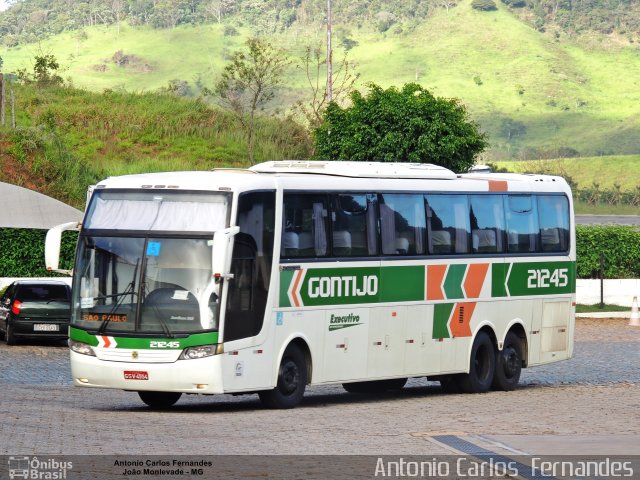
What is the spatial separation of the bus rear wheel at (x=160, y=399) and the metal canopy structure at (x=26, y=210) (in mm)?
23298

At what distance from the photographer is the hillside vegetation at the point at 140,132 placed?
63.6 meters

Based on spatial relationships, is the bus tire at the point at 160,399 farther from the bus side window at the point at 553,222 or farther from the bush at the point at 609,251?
the bush at the point at 609,251

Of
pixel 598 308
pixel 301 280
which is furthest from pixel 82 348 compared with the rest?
pixel 598 308

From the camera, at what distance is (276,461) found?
504 inches

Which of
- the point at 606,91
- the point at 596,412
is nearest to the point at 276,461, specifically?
the point at 596,412

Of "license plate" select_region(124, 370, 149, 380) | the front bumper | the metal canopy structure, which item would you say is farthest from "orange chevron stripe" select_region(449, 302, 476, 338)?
the metal canopy structure

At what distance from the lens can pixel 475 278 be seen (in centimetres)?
2330

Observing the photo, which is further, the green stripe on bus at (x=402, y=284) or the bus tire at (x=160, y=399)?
the green stripe on bus at (x=402, y=284)

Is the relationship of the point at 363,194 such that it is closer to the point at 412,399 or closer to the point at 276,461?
the point at 412,399

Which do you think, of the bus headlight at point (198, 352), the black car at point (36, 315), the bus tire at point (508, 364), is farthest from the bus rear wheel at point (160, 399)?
the black car at point (36, 315)

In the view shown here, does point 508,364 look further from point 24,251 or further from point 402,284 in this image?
point 24,251

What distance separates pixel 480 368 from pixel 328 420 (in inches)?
266

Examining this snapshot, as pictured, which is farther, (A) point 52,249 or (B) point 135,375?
(A) point 52,249

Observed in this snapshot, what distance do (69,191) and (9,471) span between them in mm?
43489
